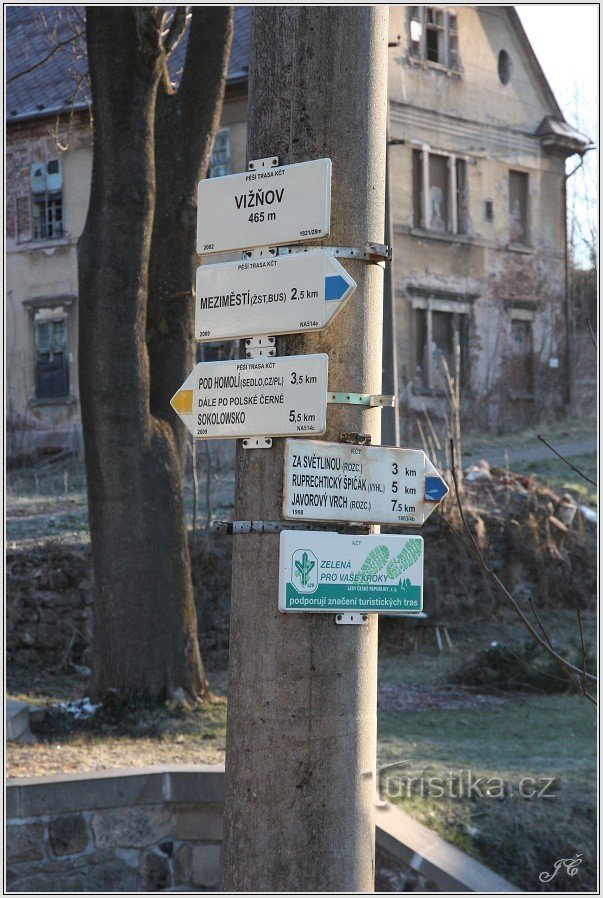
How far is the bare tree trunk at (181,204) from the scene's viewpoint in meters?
8.84

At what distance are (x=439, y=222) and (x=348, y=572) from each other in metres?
21.4

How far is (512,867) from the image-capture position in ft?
18.4

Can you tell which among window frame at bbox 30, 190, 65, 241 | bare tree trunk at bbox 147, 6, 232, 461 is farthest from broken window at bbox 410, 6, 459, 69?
bare tree trunk at bbox 147, 6, 232, 461

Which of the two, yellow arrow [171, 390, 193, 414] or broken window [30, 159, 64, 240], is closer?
yellow arrow [171, 390, 193, 414]

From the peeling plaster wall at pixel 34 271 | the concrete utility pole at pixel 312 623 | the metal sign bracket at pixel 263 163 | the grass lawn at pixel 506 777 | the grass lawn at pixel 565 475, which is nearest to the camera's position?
the concrete utility pole at pixel 312 623

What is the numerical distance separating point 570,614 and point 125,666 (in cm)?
586

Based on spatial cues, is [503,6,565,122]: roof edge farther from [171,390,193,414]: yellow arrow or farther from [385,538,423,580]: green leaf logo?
[385,538,423,580]: green leaf logo

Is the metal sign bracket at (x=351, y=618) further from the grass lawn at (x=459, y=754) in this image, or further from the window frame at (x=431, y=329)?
the window frame at (x=431, y=329)

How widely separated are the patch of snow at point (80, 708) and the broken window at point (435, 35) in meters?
17.7

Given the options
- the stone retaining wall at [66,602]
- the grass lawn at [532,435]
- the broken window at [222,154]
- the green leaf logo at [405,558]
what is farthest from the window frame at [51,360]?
the green leaf logo at [405,558]

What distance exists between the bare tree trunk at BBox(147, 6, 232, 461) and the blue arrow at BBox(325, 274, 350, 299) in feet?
19.2

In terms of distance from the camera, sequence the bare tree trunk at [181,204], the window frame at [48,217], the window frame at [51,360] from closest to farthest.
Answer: the bare tree trunk at [181,204]
the window frame at [51,360]
the window frame at [48,217]

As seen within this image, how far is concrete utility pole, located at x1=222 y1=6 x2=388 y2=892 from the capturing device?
2.92 m

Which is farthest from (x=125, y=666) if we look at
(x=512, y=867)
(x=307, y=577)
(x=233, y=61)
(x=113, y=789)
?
(x=233, y=61)
